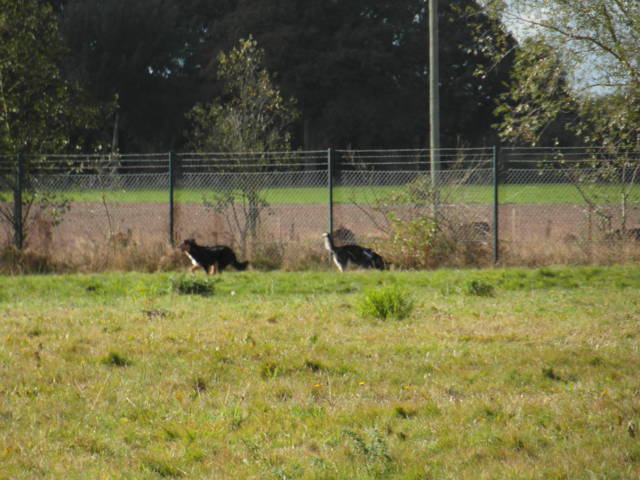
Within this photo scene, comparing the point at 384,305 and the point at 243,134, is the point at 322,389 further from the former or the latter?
the point at 243,134

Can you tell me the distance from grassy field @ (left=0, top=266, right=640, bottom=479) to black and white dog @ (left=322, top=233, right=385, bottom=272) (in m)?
3.24

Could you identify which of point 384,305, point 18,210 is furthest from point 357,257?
point 18,210

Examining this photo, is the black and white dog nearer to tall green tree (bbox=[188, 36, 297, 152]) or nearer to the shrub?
the shrub

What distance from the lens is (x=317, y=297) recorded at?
11.1 meters

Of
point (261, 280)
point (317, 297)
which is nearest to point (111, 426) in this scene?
point (317, 297)

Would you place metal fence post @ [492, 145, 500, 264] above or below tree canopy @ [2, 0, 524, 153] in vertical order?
below

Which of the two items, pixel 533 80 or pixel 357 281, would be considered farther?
pixel 357 281

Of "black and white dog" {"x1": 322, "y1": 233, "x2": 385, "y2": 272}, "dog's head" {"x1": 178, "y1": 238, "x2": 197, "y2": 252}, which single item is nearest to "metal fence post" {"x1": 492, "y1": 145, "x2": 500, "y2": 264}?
"black and white dog" {"x1": 322, "y1": 233, "x2": 385, "y2": 272}

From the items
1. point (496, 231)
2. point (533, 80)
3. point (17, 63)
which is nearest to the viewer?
point (533, 80)

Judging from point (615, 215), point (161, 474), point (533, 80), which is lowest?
point (161, 474)

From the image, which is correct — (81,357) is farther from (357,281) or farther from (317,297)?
(357,281)

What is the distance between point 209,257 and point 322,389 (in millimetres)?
7974

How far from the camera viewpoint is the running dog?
1371 centimetres

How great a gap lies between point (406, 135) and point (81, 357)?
4451 centimetres
